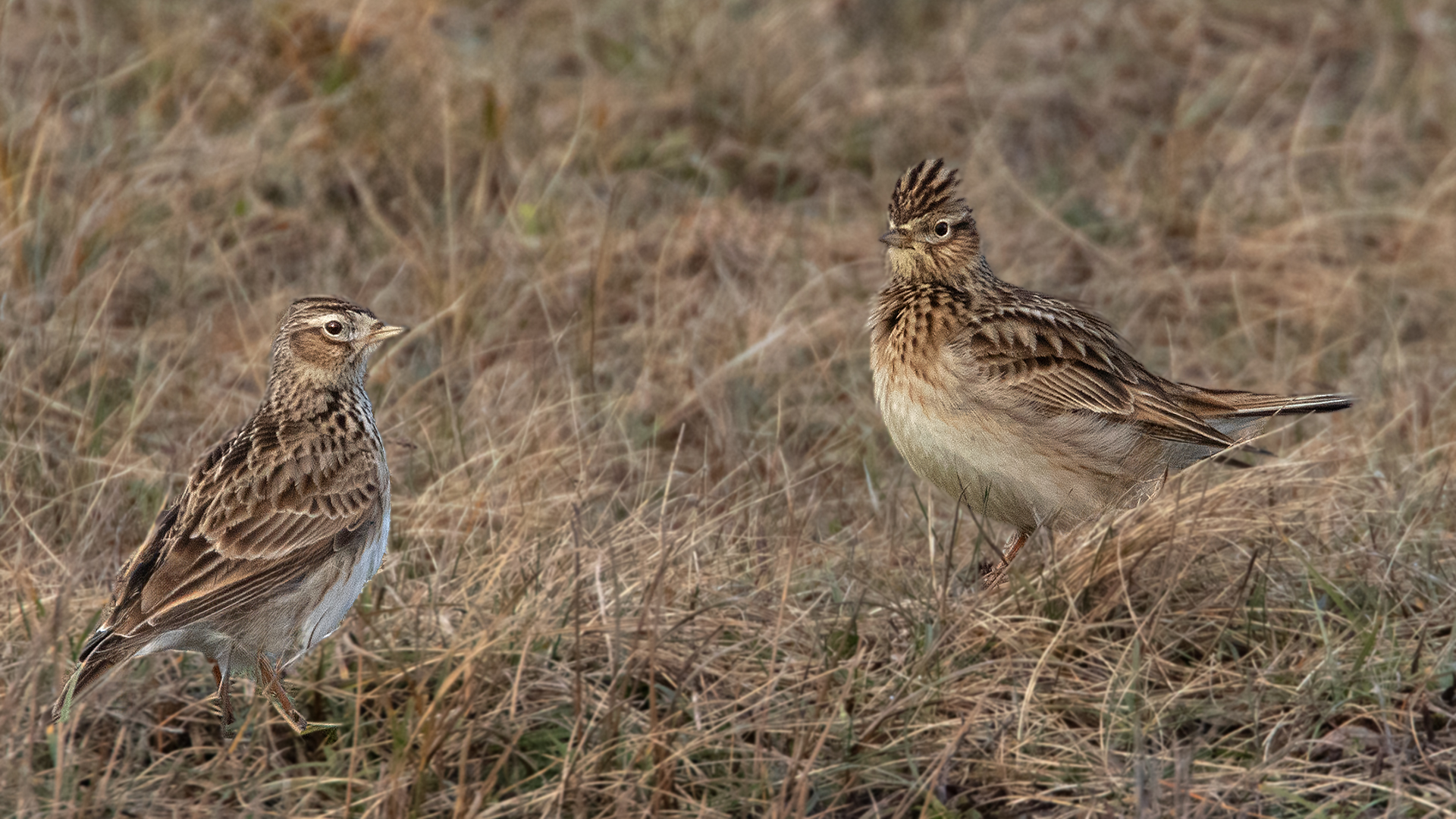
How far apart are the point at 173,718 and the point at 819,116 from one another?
634 cm

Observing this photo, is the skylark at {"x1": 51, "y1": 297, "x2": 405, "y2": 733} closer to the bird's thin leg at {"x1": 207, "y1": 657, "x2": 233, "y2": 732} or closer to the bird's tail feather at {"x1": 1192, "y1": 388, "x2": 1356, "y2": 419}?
the bird's thin leg at {"x1": 207, "y1": 657, "x2": 233, "y2": 732}

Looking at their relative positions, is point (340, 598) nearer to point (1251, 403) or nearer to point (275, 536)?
point (275, 536)

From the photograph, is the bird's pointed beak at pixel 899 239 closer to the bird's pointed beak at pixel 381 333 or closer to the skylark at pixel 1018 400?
the skylark at pixel 1018 400

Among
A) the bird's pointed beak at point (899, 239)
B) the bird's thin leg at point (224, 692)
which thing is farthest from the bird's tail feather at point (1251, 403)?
the bird's thin leg at point (224, 692)

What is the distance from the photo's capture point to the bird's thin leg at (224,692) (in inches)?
185

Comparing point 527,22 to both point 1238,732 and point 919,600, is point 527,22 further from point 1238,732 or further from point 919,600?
point 1238,732

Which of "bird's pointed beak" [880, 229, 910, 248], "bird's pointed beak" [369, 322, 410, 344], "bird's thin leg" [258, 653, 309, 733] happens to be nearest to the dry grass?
"bird's thin leg" [258, 653, 309, 733]

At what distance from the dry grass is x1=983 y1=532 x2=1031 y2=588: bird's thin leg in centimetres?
11

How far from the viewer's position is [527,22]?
11266 mm

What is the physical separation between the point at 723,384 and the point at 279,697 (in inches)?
122

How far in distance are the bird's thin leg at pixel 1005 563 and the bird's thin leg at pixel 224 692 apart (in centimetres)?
227

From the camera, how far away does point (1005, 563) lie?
5594mm

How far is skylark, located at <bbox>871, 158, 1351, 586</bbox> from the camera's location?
577 cm

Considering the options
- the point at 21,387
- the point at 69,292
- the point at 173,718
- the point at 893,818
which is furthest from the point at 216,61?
the point at 893,818
